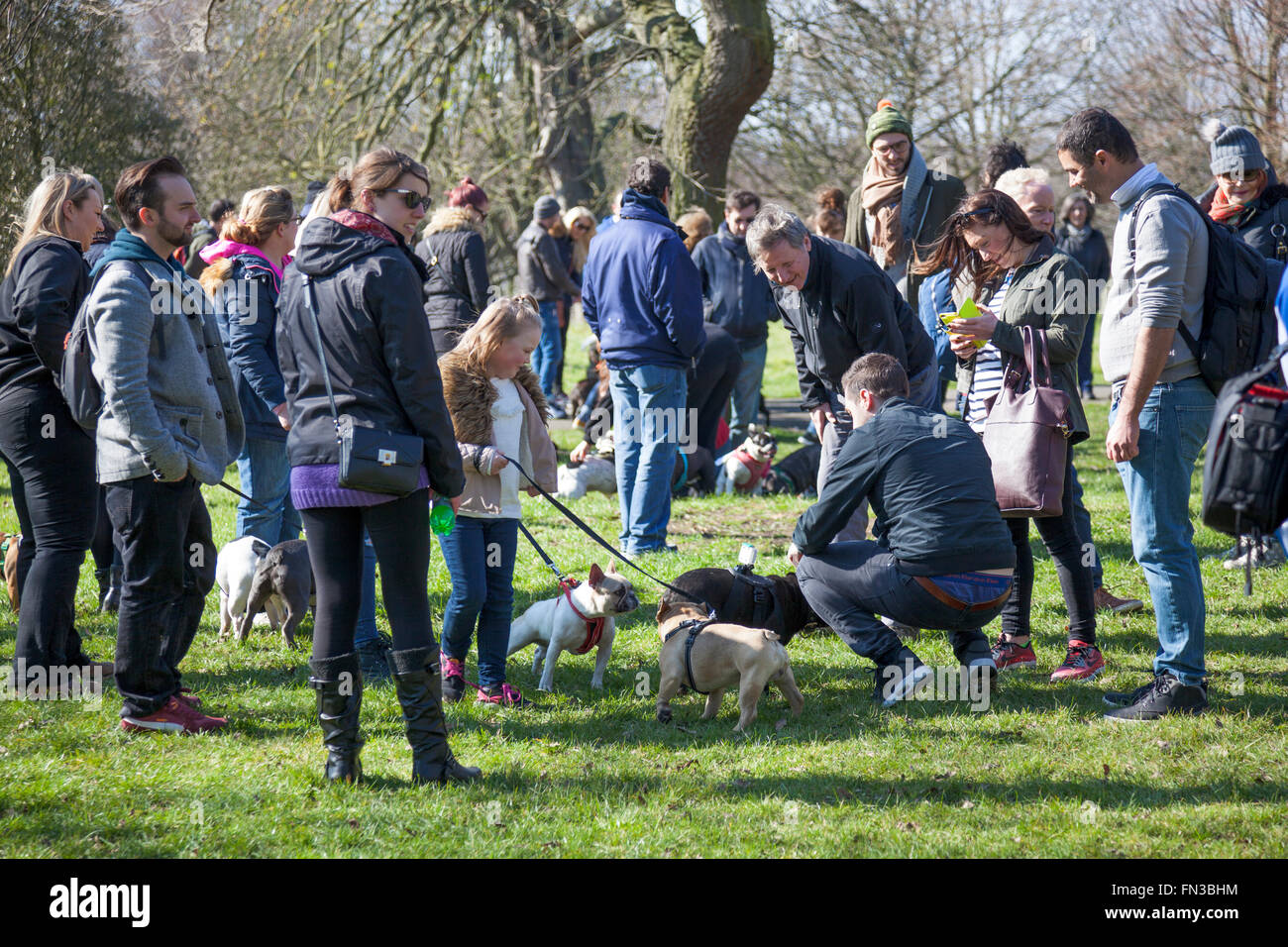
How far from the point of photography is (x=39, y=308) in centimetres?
459

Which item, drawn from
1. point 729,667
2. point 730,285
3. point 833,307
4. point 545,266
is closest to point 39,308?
point 729,667

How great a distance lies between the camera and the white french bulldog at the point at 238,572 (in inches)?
226

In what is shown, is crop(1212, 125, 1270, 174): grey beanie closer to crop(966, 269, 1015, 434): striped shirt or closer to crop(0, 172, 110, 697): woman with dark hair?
crop(966, 269, 1015, 434): striped shirt

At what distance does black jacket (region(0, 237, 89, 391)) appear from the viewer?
4605mm

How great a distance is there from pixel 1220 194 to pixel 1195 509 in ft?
7.56

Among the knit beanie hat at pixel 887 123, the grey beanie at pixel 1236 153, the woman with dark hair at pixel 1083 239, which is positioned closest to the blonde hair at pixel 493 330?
the knit beanie hat at pixel 887 123

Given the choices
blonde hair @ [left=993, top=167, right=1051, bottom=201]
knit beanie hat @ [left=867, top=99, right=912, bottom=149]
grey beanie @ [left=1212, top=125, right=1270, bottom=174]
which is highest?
knit beanie hat @ [left=867, top=99, right=912, bottom=149]

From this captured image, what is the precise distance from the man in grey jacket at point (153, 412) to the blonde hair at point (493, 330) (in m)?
1.01

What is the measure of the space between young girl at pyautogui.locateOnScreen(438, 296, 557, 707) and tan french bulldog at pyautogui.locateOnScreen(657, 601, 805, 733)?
2.37ft

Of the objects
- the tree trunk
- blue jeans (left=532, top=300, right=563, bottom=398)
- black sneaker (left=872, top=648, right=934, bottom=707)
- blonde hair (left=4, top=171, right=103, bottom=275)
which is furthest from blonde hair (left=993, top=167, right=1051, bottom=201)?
blue jeans (left=532, top=300, right=563, bottom=398)

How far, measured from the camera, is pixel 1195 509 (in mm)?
8023

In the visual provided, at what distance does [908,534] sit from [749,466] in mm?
4679
